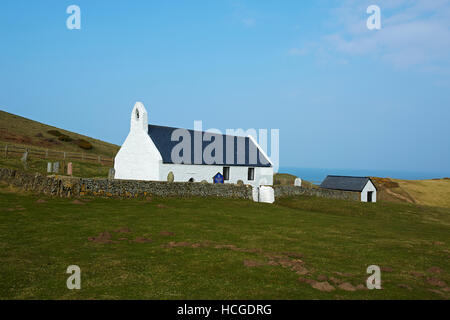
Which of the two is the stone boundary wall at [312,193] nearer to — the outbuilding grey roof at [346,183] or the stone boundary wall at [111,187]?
the outbuilding grey roof at [346,183]

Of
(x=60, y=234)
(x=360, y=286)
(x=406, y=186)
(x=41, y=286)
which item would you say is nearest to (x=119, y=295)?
(x=41, y=286)

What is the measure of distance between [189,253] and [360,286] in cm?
740

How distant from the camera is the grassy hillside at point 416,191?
66812 mm

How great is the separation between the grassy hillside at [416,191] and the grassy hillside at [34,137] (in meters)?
69.8

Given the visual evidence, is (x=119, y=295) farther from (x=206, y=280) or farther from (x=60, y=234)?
(x=60, y=234)

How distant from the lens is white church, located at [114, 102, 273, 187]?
43656 mm

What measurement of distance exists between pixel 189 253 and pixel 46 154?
5047 cm

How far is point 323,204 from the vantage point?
4175 centimetres

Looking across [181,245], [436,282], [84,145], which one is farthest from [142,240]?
[84,145]

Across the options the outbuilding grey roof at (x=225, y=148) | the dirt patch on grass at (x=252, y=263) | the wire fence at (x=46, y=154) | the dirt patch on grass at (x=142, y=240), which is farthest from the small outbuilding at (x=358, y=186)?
the dirt patch on grass at (x=252, y=263)

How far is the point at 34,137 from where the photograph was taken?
90.9 metres

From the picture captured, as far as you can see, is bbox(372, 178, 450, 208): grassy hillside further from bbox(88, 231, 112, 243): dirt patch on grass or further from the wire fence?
bbox(88, 231, 112, 243): dirt patch on grass

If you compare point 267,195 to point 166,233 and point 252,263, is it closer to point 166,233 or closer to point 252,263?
point 166,233

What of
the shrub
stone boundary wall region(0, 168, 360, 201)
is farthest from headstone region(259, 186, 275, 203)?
the shrub
